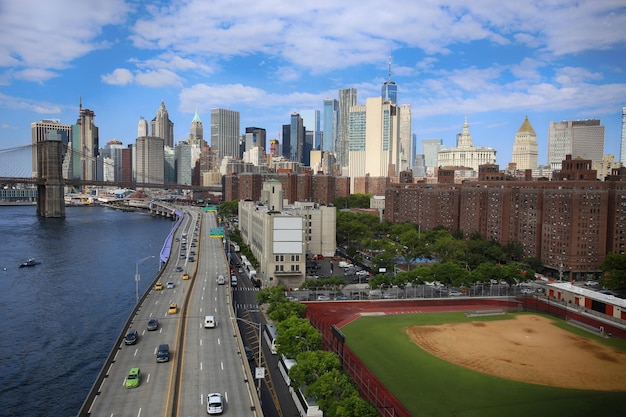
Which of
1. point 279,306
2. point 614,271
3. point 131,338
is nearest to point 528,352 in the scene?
point 279,306

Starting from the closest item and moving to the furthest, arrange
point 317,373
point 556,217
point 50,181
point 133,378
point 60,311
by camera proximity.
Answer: point 133,378
point 317,373
point 60,311
point 556,217
point 50,181

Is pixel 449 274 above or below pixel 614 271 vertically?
below

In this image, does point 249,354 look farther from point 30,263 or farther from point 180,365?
point 30,263

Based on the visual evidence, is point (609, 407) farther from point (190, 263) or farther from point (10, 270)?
point (10, 270)

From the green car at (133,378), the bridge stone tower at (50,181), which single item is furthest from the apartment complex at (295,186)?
the green car at (133,378)

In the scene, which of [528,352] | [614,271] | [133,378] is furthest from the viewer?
[614,271]

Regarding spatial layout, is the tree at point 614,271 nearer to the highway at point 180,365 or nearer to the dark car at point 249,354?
the highway at point 180,365

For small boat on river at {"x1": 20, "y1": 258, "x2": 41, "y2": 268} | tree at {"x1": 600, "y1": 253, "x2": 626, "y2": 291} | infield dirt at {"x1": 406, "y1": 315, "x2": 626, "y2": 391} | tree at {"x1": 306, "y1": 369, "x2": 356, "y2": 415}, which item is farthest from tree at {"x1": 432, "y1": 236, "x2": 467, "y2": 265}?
small boat on river at {"x1": 20, "y1": 258, "x2": 41, "y2": 268}
